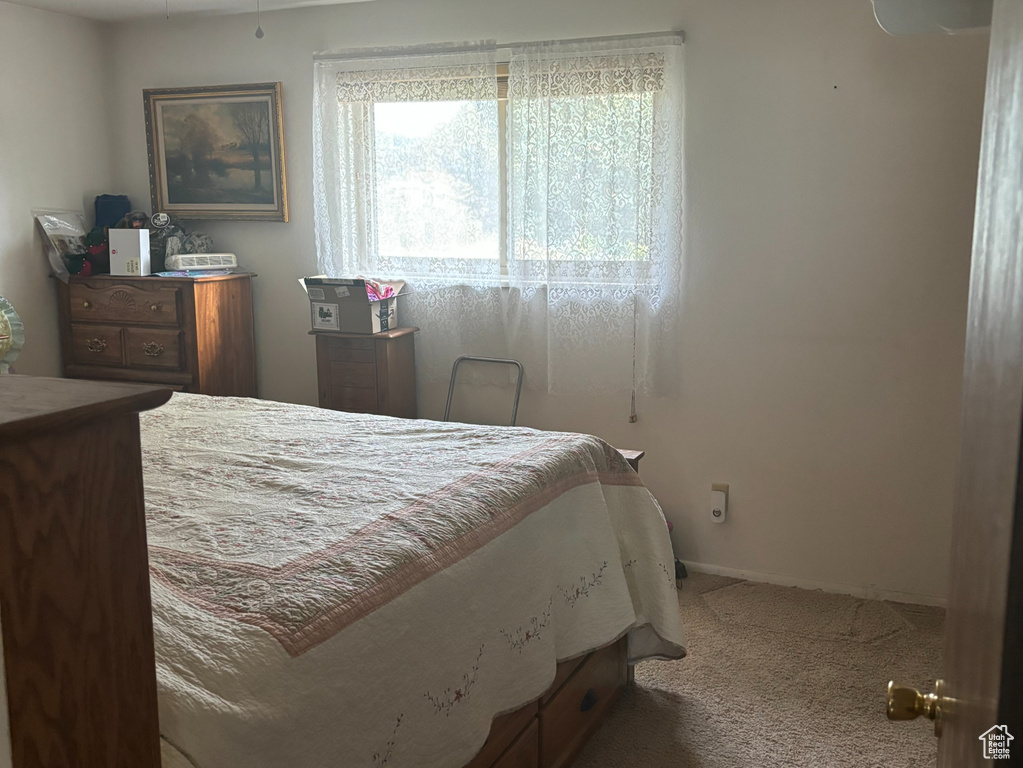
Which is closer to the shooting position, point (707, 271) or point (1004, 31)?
point (1004, 31)

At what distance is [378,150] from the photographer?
12.9 feet

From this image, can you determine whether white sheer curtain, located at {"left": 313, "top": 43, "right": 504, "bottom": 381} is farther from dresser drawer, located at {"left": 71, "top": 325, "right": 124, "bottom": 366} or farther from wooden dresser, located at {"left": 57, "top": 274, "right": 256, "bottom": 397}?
dresser drawer, located at {"left": 71, "top": 325, "right": 124, "bottom": 366}

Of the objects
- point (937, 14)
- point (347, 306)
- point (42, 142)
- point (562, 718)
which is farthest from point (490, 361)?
point (937, 14)

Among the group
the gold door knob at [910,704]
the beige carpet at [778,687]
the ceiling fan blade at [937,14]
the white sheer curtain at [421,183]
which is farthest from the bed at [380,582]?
the white sheer curtain at [421,183]

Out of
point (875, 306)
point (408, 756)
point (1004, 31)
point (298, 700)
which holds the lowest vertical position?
point (408, 756)

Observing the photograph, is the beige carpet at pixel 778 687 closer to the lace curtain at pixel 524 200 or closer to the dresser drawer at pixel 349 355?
the lace curtain at pixel 524 200

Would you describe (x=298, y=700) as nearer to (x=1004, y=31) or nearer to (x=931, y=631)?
(x=1004, y=31)

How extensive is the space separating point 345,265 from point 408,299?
1.16 ft

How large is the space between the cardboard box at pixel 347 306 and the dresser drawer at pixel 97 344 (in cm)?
98

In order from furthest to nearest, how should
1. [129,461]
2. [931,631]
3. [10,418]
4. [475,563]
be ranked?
[931,631]
[475,563]
[129,461]
[10,418]

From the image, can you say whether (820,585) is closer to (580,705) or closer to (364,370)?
(580,705)

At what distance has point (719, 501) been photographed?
11.7ft

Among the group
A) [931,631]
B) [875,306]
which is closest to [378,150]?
[875,306]

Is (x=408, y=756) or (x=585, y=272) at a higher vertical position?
(x=585, y=272)
